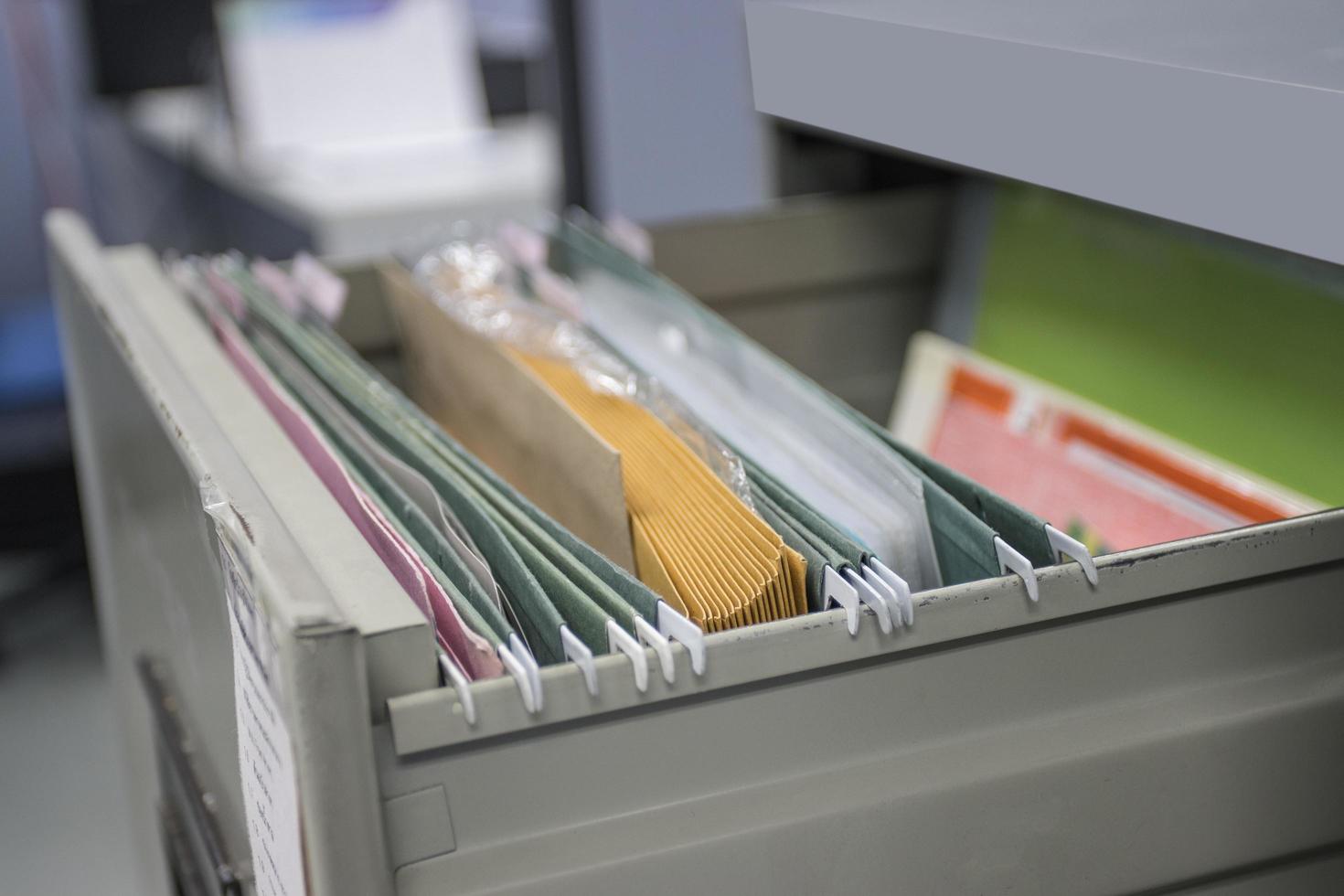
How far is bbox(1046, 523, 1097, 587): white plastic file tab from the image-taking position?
472mm

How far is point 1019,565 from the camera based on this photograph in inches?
18.7

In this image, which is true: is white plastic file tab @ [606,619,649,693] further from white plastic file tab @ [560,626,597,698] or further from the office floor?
the office floor

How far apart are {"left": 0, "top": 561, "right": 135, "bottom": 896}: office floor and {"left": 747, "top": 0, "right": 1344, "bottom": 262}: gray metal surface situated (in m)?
1.63

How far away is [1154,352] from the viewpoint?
3.09ft

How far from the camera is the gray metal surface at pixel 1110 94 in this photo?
0.39 metres

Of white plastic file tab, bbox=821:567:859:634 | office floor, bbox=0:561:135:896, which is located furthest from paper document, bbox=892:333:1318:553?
office floor, bbox=0:561:135:896

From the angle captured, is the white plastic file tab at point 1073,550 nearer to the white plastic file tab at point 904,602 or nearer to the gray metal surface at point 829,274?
the white plastic file tab at point 904,602

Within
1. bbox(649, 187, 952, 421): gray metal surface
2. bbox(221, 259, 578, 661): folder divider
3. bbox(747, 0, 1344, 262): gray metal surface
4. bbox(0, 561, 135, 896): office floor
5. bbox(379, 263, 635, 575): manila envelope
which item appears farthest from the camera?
bbox(0, 561, 135, 896): office floor

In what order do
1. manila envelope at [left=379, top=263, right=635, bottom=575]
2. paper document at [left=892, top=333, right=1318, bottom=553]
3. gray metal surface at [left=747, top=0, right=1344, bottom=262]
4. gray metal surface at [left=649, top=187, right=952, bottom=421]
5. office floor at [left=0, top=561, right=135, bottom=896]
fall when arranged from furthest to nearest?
1. office floor at [left=0, top=561, right=135, bottom=896]
2. gray metal surface at [left=649, top=187, right=952, bottom=421]
3. paper document at [left=892, top=333, right=1318, bottom=553]
4. manila envelope at [left=379, top=263, right=635, bottom=575]
5. gray metal surface at [left=747, top=0, right=1344, bottom=262]

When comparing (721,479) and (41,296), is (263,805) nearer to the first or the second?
(721,479)

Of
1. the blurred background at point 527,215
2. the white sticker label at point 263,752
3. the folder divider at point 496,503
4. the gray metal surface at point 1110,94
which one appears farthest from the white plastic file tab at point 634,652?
the blurred background at point 527,215

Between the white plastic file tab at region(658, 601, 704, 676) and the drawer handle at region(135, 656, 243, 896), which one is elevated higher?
the white plastic file tab at region(658, 601, 704, 676)

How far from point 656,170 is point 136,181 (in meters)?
2.21

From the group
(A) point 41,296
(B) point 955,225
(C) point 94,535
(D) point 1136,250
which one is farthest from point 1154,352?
(A) point 41,296
